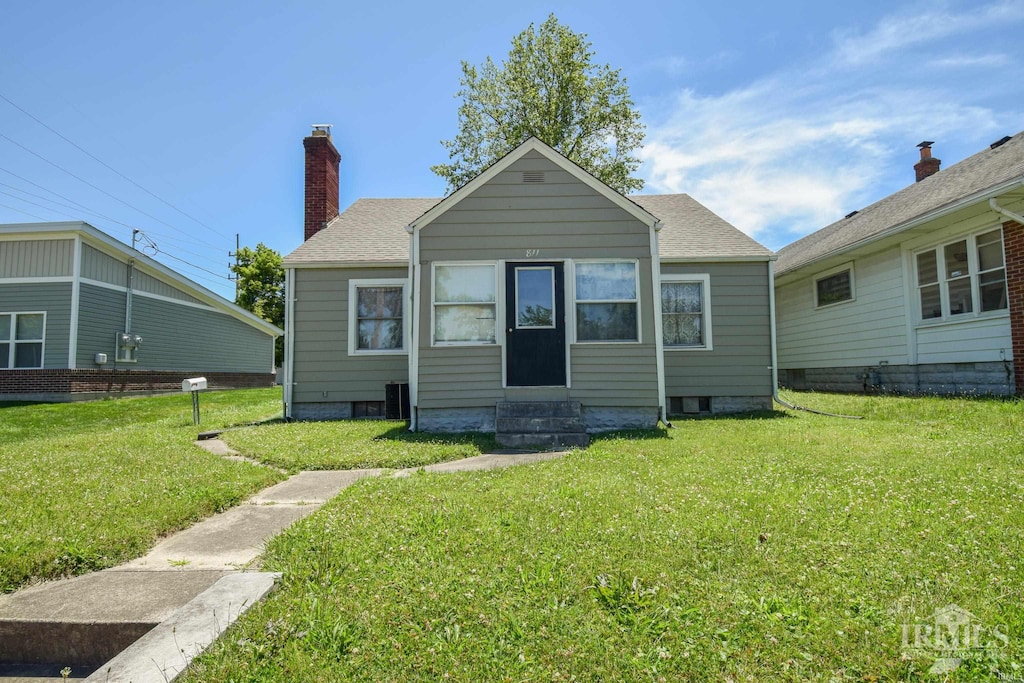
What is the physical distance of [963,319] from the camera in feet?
34.0

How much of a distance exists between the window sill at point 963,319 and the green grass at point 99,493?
1202 centimetres

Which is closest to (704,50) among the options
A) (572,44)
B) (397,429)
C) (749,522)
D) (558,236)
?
(558,236)

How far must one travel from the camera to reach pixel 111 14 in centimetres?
1210

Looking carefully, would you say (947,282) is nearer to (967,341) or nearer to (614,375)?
(967,341)

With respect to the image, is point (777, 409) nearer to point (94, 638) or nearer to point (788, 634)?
point (788, 634)

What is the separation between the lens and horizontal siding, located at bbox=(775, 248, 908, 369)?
1211 centimetres

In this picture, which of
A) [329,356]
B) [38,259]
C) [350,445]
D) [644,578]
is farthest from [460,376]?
[38,259]

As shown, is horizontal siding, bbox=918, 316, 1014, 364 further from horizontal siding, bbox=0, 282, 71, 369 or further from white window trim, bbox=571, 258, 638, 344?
horizontal siding, bbox=0, 282, 71, 369

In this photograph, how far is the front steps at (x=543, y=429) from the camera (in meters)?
7.98

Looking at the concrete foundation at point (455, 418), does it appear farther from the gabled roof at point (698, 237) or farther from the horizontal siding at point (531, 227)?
the gabled roof at point (698, 237)

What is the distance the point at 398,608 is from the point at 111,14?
15235 mm

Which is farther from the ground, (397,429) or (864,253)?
(864,253)

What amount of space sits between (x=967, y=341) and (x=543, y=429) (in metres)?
8.52

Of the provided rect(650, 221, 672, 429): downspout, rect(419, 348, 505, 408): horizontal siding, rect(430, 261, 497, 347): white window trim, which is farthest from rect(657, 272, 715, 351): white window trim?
rect(419, 348, 505, 408): horizontal siding
